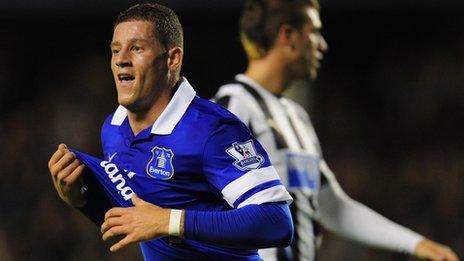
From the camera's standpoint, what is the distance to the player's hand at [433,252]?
477cm

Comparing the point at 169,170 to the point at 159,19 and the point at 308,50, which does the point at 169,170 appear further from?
the point at 308,50

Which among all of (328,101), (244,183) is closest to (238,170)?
(244,183)

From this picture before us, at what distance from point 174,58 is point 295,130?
167 cm

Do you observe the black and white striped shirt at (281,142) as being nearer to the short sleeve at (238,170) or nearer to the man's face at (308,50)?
the man's face at (308,50)

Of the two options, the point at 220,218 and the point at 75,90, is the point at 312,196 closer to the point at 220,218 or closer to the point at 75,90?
the point at 220,218

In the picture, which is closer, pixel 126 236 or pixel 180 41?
pixel 126 236

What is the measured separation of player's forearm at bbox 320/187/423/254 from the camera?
5168 millimetres

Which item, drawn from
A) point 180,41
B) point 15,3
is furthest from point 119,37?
point 15,3

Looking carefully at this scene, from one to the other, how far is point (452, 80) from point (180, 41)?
8589 mm

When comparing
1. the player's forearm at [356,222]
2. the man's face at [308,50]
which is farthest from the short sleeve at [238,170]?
the man's face at [308,50]

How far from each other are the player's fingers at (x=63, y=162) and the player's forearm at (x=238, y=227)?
0.52 metres

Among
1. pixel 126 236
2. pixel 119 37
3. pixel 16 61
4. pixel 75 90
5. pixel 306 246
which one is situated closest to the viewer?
pixel 126 236

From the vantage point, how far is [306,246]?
510 cm

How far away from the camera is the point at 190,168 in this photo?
349 cm
